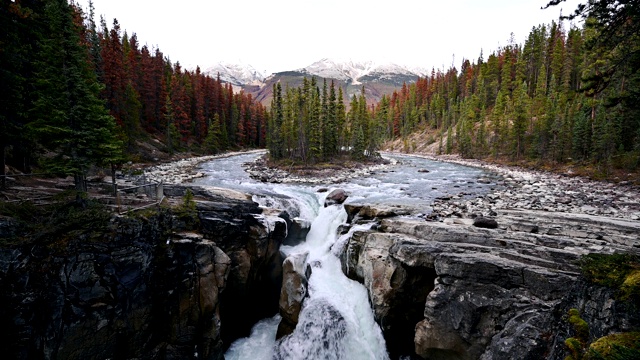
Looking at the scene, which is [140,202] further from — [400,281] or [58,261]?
[400,281]

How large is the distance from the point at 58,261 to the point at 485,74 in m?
109

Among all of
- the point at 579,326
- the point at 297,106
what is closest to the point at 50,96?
the point at 579,326

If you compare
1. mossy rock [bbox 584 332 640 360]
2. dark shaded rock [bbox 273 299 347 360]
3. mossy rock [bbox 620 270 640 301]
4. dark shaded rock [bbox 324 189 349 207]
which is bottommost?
dark shaded rock [bbox 273 299 347 360]

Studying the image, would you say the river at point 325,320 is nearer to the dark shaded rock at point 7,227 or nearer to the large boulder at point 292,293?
the large boulder at point 292,293

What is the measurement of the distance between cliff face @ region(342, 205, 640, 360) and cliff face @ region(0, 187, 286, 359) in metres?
6.82

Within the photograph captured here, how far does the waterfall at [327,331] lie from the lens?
41.0ft

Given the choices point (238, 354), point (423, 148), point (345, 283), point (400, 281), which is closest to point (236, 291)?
point (238, 354)

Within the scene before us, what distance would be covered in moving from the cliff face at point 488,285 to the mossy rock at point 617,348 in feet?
3.18

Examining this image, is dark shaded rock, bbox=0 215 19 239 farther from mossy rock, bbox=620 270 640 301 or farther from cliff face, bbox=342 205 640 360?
mossy rock, bbox=620 270 640 301

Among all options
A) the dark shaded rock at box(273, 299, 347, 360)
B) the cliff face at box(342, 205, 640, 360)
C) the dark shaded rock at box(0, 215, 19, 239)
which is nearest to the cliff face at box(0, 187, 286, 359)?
the dark shaded rock at box(0, 215, 19, 239)

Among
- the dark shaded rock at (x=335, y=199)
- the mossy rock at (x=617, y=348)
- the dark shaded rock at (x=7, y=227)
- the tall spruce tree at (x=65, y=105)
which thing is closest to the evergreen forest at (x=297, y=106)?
the tall spruce tree at (x=65, y=105)

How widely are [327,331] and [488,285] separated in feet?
23.5

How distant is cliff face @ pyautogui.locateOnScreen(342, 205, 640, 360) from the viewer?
7879 millimetres

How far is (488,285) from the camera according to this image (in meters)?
10.0
